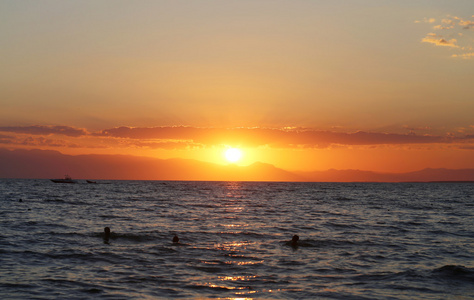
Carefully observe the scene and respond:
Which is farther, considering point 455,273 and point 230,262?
point 230,262

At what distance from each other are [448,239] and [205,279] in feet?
79.2

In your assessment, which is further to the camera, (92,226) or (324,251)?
(92,226)

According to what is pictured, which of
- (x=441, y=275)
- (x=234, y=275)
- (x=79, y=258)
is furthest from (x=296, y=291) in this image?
(x=79, y=258)

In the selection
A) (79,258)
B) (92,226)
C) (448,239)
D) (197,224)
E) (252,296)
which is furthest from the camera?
(197,224)

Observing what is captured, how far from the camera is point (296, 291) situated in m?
18.7

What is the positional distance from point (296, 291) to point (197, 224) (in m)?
25.0

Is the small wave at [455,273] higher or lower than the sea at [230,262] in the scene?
higher

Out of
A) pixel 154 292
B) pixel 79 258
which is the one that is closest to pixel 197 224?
pixel 79 258

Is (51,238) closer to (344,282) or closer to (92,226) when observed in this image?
(92,226)

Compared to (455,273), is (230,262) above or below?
below

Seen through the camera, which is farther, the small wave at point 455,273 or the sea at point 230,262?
the small wave at point 455,273

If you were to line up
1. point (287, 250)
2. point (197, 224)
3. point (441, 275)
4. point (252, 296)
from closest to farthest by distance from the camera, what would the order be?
point (252, 296) < point (441, 275) < point (287, 250) < point (197, 224)

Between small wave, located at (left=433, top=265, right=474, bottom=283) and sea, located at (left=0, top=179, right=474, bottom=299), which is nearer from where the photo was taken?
sea, located at (left=0, top=179, right=474, bottom=299)

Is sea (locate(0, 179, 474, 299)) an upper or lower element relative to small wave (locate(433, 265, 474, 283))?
lower
